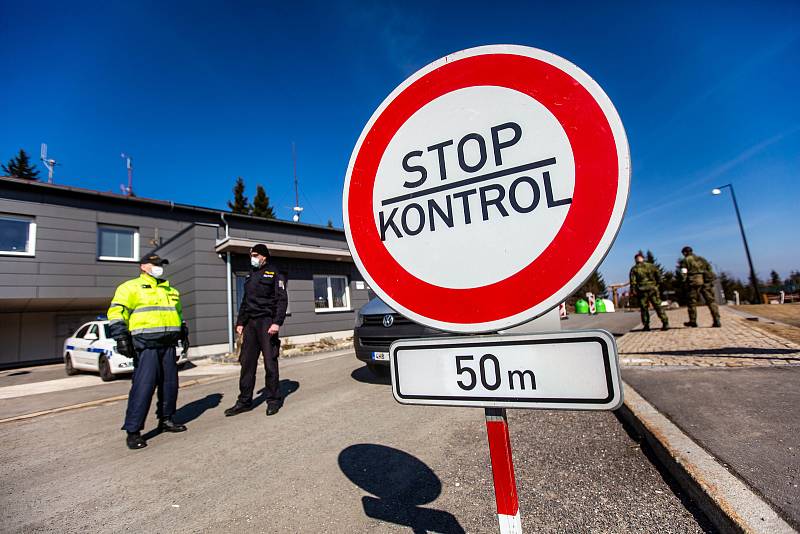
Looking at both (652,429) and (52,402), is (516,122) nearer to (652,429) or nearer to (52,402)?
(652,429)

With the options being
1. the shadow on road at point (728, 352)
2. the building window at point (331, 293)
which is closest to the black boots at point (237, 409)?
the shadow on road at point (728, 352)

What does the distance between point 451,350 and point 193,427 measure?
4155 mm

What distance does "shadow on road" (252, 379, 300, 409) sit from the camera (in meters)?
4.91

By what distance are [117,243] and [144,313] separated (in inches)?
552

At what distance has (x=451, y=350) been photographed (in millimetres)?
958

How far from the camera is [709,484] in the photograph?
1879 millimetres

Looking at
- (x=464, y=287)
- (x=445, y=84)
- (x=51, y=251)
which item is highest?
(x=51, y=251)

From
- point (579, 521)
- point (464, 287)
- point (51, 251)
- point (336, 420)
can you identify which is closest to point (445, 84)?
point (464, 287)

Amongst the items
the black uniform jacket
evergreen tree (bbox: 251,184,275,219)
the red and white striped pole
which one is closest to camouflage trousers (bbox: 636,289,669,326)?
the black uniform jacket

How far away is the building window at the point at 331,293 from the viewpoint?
15.3 meters

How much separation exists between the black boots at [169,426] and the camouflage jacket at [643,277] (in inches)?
371

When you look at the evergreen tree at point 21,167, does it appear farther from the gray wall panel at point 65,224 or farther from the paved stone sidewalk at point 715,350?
the paved stone sidewalk at point 715,350

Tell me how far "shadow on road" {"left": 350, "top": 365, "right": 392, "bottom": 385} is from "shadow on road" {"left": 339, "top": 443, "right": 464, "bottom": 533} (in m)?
2.44

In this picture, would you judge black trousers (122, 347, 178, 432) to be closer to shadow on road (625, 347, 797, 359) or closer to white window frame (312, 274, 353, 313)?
shadow on road (625, 347, 797, 359)
